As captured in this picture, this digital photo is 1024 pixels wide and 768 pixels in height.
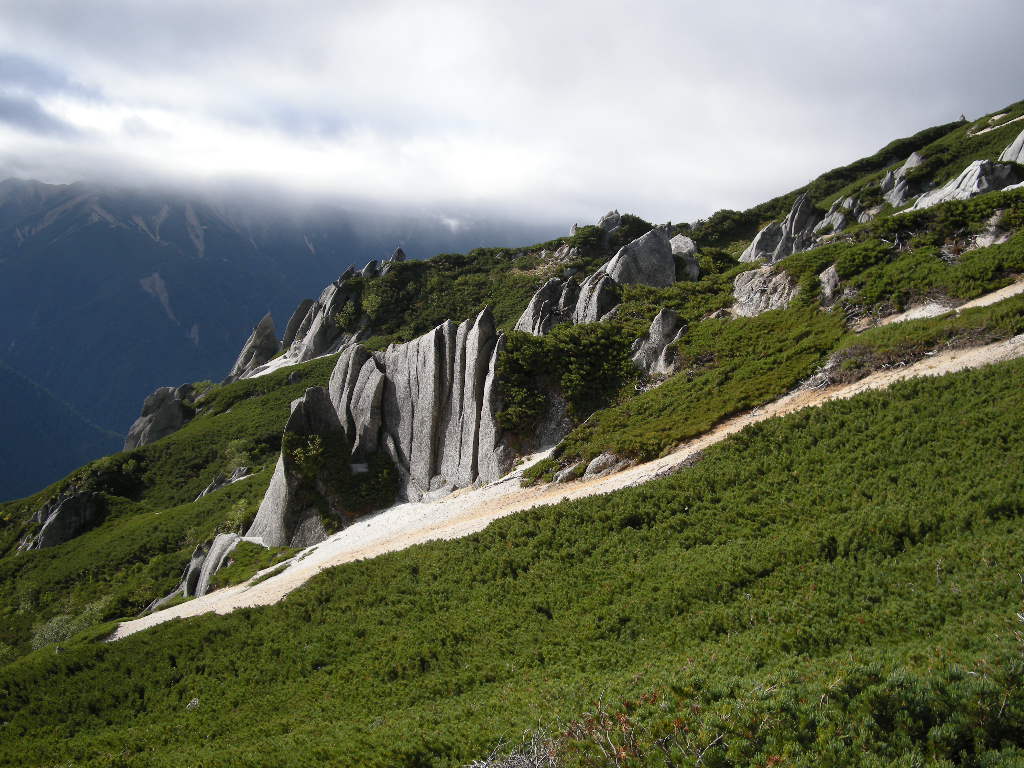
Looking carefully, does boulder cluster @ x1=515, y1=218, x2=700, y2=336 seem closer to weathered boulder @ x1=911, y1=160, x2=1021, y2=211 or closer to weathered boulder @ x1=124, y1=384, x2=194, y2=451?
weathered boulder @ x1=911, y1=160, x2=1021, y2=211

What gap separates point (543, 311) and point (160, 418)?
2446 inches

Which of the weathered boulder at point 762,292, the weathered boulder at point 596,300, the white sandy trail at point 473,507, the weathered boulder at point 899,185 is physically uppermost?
the weathered boulder at point 899,185

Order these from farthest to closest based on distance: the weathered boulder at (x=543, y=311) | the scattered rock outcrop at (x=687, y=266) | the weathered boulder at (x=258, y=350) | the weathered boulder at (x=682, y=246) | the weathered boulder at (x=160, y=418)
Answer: the weathered boulder at (x=258, y=350)
the weathered boulder at (x=160, y=418)
the weathered boulder at (x=682, y=246)
the scattered rock outcrop at (x=687, y=266)
the weathered boulder at (x=543, y=311)

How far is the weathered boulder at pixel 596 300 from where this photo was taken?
1810 inches

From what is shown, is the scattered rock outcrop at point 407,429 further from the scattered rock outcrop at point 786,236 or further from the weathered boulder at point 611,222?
the weathered boulder at point 611,222

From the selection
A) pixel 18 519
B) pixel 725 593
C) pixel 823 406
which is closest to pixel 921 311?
pixel 823 406

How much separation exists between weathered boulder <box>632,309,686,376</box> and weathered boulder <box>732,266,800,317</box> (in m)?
4.07

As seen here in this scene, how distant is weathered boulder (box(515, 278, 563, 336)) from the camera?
5134 cm

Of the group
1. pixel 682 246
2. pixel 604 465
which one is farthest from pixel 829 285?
pixel 682 246

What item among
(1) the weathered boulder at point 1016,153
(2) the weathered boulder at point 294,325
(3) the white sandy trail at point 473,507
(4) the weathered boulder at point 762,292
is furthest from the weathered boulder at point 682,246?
(2) the weathered boulder at point 294,325

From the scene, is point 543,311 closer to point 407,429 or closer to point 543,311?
point 543,311

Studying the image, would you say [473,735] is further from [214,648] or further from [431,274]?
[431,274]

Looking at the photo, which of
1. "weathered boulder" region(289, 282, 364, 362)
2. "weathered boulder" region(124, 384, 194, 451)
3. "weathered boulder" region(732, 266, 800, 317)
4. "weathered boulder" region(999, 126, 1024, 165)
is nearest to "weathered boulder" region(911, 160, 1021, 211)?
"weathered boulder" region(999, 126, 1024, 165)

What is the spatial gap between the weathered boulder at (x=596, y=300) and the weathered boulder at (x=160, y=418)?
210 ft
